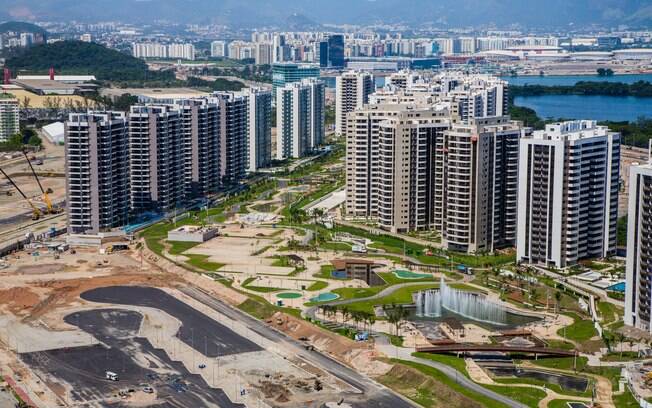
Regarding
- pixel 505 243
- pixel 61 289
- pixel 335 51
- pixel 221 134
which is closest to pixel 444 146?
pixel 505 243

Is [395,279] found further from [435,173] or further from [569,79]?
[569,79]

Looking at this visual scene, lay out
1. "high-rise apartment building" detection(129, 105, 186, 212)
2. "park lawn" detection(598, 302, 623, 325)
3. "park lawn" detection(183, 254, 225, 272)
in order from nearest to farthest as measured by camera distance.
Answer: "park lawn" detection(598, 302, 623, 325) → "park lawn" detection(183, 254, 225, 272) → "high-rise apartment building" detection(129, 105, 186, 212)

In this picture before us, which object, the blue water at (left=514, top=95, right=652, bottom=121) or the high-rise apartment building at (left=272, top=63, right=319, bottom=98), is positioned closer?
the high-rise apartment building at (left=272, top=63, right=319, bottom=98)

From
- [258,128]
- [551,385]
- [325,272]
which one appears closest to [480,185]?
[325,272]

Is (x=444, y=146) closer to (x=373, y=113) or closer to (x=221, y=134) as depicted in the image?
Result: (x=373, y=113)

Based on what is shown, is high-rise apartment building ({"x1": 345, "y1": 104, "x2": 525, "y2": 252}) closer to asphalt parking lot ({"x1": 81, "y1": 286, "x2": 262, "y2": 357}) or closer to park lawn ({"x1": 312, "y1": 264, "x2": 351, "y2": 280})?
park lawn ({"x1": 312, "y1": 264, "x2": 351, "y2": 280})

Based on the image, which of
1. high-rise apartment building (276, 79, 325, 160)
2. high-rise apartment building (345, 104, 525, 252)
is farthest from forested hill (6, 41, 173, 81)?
high-rise apartment building (345, 104, 525, 252)
